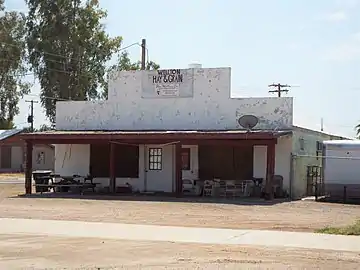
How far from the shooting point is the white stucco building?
3145 centimetres

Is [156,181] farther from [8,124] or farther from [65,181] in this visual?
[8,124]

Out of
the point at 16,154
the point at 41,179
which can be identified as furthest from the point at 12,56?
the point at 41,179

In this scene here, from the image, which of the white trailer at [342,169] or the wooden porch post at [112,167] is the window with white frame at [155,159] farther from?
the white trailer at [342,169]

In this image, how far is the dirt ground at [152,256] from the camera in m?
12.4

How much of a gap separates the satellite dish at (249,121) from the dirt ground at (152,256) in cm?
1570

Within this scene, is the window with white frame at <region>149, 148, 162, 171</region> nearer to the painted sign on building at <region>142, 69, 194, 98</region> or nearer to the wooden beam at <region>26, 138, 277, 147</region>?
the wooden beam at <region>26, 138, 277, 147</region>

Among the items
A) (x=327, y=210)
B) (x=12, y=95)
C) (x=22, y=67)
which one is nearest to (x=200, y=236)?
(x=327, y=210)

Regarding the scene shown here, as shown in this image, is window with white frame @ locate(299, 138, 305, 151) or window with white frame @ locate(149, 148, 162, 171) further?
window with white frame @ locate(149, 148, 162, 171)

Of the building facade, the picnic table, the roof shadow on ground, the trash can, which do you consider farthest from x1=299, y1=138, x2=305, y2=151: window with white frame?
the building facade

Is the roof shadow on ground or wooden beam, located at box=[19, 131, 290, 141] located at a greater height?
wooden beam, located at box=[19, 131, 290, 141]

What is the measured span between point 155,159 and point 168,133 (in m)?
3.46

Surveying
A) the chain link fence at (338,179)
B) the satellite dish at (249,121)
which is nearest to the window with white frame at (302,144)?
the chain link fence at (338,179)

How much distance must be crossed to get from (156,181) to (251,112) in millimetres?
5734

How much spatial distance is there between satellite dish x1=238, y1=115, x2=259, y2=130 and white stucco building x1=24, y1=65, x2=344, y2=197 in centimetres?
55
